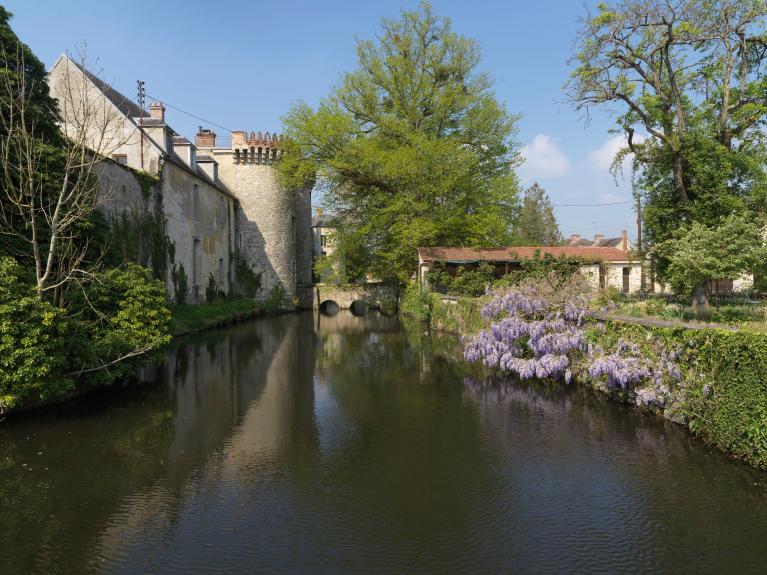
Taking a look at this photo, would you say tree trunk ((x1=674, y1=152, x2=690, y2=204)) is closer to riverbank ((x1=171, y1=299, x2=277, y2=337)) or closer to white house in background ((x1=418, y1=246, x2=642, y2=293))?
white house in background ((x1=418, y1=246, x2=642, y2=293))

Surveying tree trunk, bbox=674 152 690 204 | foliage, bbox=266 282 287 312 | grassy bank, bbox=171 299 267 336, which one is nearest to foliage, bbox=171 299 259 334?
grassy bank, bbox=171 299 267 336

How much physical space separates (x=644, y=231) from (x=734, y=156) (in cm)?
480

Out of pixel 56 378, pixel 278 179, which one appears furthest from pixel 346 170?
pixel 56 378

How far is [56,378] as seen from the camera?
427 inches

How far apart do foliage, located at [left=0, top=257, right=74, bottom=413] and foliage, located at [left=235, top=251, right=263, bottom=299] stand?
1146 inches

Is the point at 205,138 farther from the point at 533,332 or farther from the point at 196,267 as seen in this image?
the point at 533,332

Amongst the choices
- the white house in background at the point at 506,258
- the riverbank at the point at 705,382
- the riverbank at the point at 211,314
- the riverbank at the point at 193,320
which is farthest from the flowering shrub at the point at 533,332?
the white house in background at the point at 506,258

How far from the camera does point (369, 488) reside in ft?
25.4

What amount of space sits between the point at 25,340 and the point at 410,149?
26.3m

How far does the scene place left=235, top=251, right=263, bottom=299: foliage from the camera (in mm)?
39719

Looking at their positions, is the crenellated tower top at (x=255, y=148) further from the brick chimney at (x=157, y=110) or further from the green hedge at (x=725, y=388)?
the green hedge at (x=725, y=388)

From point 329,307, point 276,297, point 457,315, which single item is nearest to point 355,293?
point 329,307

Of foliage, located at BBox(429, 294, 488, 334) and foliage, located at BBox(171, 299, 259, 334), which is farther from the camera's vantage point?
foliage, located at BBox(171, 299, 259, 334)

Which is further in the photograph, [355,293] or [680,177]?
[355,293]
